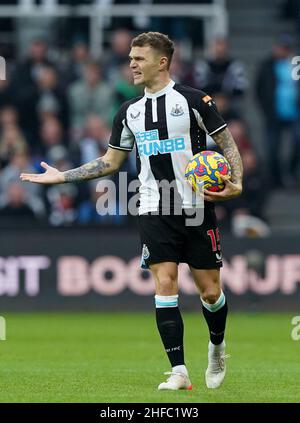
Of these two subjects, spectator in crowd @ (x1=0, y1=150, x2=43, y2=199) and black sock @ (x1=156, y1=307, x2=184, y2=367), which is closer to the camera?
black sock @ (x1=156, y1=307, x2=184, y2=367)

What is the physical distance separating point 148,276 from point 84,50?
4.78 meters

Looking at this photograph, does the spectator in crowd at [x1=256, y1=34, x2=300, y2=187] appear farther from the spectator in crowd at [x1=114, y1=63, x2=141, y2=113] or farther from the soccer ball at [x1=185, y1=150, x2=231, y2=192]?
the soccer ball at [x1=185, y1=150, x2=231, y2=192]

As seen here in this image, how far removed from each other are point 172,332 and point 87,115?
36.6ft

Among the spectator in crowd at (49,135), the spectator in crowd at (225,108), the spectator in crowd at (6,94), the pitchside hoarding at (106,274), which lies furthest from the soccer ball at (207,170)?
the spectator in crowd at (6,94)

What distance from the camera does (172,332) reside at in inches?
360

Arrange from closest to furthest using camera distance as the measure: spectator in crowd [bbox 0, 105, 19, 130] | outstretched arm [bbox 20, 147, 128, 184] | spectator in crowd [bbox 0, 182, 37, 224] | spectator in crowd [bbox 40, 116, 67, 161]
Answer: outstretched arm [bbox 20, 147, 128, 184] < spectator in crowd [bbox 0, 182, 37, 224] < spectator in crowd [bbox 40, 116, 67, 161] < spectator in crowd [bbox 0, 105, 19, 130]

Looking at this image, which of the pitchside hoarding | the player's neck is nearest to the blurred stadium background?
the pitchside hoarding

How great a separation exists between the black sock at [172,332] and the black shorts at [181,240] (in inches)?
15.2

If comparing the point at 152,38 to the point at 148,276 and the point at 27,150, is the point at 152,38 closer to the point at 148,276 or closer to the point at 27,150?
the point at 148,276

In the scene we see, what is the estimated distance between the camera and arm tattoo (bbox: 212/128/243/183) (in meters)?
9.29

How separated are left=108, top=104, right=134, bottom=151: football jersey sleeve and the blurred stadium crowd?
845 cm
